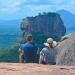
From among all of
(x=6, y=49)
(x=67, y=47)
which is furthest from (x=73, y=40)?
(x=6, y=49)

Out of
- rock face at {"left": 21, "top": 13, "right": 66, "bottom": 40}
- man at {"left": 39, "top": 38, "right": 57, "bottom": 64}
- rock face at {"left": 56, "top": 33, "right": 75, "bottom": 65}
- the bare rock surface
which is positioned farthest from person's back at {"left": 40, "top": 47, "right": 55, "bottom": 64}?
rock face at {"left": 21, "top": 13, "right": 66, "bottom": 40}

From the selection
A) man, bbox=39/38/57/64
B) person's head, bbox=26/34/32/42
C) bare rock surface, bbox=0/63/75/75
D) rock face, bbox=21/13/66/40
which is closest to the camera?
bare rock surface, bbox=0/63/75/75

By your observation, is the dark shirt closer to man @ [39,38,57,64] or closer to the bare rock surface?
man @ [39,38,57,64]

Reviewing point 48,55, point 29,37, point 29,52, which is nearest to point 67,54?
point 48,55

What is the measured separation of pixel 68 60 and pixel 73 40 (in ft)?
2.58

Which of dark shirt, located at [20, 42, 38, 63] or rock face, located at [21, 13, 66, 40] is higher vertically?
rock face, located at [21, 13, 66, 40]

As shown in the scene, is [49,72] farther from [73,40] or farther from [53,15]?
[53,15]

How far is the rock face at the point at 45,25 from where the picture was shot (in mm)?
80812

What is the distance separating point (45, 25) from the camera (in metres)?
88.2

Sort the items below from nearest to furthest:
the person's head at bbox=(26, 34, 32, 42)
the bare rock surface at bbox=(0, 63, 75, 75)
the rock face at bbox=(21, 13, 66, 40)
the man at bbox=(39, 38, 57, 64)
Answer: the bare rock surface at bbox=(0, 63, 75, 75)
the man at bbox=(39, 38, 57, 64)
the person's head at bbox=(26, 34, 32, 42)
the rock face at bbox=(21, 13, 66, 40)

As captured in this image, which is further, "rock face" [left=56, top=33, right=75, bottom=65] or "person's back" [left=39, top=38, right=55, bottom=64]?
"rock face" [left=56, top=33, right=75, bottom=65]

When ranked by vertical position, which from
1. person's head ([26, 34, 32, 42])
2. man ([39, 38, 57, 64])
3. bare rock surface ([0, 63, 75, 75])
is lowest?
bare rock surface ([0, 63, 75, 75])

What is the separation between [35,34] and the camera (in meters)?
79.3

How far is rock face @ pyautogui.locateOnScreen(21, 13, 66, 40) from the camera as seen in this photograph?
8081 centimetres
